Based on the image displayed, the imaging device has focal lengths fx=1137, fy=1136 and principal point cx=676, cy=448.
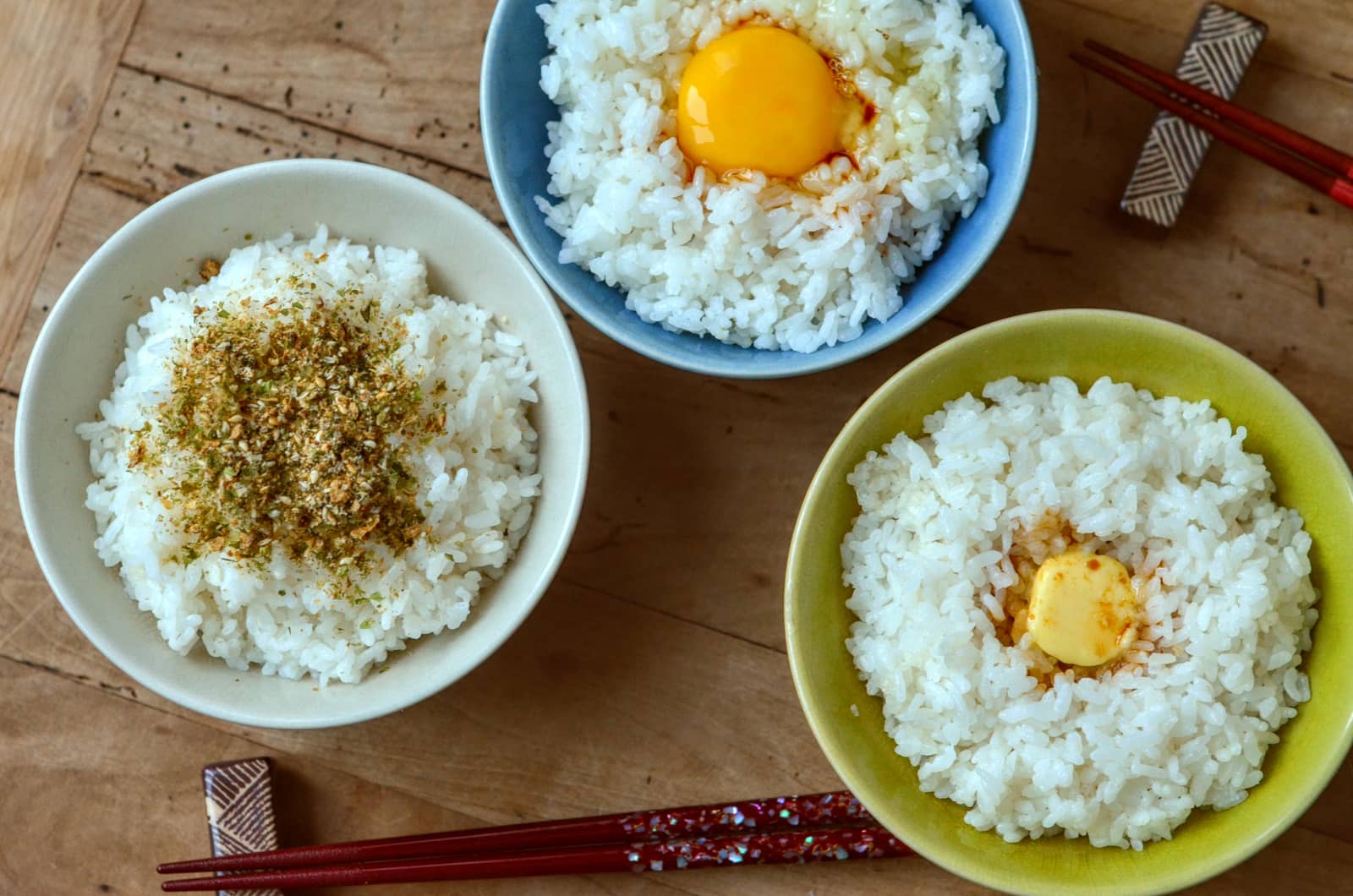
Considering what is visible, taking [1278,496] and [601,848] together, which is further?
[601,848]

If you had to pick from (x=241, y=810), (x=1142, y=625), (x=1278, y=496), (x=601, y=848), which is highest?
(x=1278, y=496)

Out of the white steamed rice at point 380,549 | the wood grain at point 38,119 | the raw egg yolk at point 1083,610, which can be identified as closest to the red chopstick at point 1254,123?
the raw egg yolk at point 1083,610

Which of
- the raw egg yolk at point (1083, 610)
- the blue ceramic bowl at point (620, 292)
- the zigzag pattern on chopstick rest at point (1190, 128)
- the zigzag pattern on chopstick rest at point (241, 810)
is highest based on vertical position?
the zigzag pattern on chopstick rest at point (1190, 128)

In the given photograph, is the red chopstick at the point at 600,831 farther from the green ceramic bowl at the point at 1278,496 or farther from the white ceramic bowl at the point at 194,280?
the white ceramic bowl at the point at 194,280

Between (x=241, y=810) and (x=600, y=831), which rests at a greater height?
(x=600, y=831)

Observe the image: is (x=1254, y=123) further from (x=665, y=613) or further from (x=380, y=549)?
(x=380, y=549)

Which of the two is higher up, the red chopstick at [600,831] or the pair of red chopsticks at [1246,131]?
the pair of red chopsticks at [1246,131]

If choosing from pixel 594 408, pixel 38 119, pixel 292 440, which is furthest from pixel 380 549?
pixel 38 119
